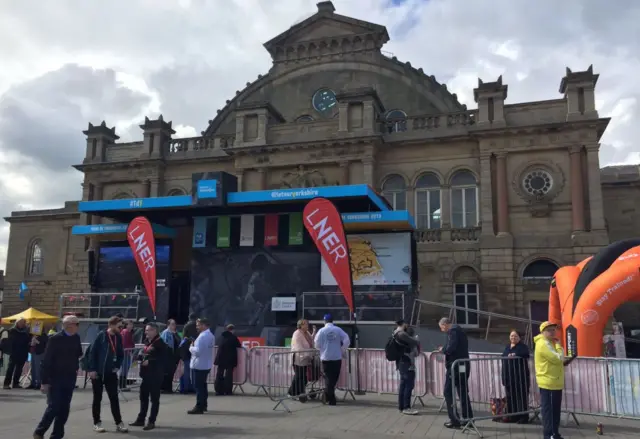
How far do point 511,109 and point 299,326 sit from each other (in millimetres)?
17821

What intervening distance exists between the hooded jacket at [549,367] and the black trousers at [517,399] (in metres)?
1.78

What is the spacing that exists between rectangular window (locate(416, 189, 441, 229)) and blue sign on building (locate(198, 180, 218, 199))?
11070mm

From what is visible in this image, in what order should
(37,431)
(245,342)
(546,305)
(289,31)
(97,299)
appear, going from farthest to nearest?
(289,31), (546,305), (97,299), (245,342), (37,431)

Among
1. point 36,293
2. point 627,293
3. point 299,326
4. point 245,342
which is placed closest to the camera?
point 299,326

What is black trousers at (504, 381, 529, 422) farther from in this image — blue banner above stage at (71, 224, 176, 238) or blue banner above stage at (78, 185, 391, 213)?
blue banner above stage at (71, 224, 176, 238)

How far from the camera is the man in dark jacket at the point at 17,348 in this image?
1473cm

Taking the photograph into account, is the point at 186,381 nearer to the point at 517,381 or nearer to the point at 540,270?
the point at 517,381

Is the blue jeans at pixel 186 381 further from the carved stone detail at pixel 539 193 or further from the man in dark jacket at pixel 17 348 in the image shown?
the carved stone detail at pixel 539 193

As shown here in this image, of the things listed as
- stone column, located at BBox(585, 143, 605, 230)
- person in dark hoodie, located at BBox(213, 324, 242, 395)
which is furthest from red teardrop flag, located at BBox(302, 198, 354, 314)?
stone column, located at BBox(585, 143, 605, 230)

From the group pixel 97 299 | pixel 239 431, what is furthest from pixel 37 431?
pixel 97 299

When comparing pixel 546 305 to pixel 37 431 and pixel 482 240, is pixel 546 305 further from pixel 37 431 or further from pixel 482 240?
pixel 37 431

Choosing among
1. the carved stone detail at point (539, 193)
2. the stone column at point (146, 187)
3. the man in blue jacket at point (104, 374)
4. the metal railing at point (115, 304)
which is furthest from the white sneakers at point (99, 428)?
the stone column at point (146, 187)

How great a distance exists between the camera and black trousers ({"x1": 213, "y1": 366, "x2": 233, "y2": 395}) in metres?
13.3

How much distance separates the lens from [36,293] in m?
36.8
